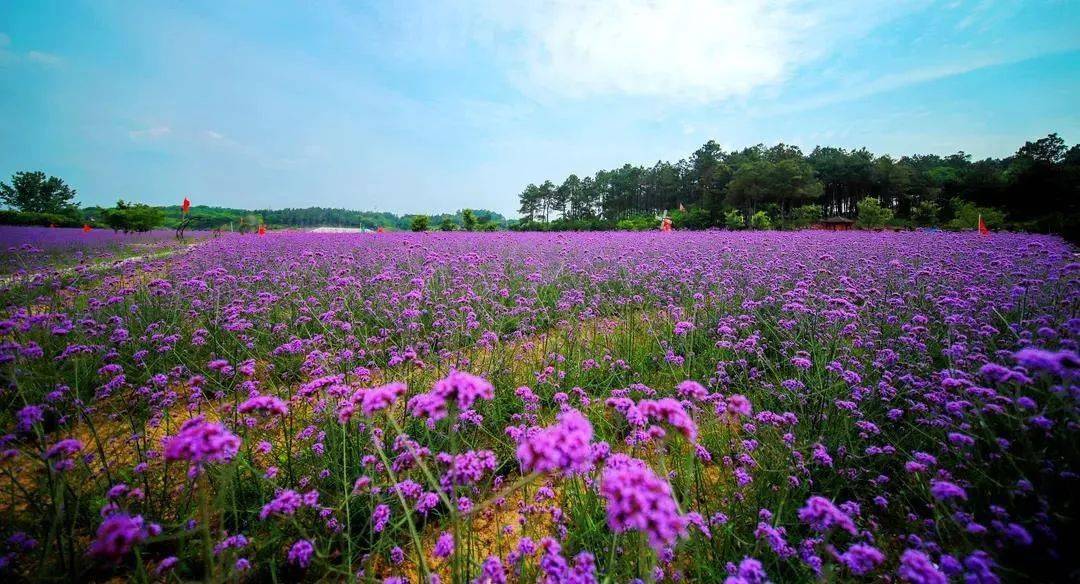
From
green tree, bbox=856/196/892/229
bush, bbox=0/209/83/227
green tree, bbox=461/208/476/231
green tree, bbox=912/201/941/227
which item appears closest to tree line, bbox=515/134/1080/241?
green tree, bbox=912/201/941/227

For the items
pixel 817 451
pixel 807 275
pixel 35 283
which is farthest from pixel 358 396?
pixel 35 283

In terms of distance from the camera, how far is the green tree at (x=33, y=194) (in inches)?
1655

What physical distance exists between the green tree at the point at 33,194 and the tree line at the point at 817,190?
51.9m

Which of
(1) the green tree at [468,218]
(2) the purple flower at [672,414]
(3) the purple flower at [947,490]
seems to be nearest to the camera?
(2) the purple flower at [672,414]

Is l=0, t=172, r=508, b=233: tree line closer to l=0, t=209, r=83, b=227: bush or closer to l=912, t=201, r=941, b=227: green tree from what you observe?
l=0, t=209, r=83, b=227: bush

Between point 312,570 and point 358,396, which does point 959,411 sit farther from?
point 312,570

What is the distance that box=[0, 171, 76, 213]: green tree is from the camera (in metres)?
42.0

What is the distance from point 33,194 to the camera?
4300 cm

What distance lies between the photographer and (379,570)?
7.17 ft

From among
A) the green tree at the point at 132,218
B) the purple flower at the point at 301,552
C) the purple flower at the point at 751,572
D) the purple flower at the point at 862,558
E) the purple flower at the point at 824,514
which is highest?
the green tree at the point at 132,218

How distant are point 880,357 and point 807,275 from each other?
2.27 meters

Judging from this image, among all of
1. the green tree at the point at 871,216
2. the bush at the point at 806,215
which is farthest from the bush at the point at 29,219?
the green tree at the point at 871,216

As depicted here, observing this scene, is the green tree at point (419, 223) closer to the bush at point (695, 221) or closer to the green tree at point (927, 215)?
the bush at point (695, 221)

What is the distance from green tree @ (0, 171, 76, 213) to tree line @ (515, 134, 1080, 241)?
A: 170 ft
